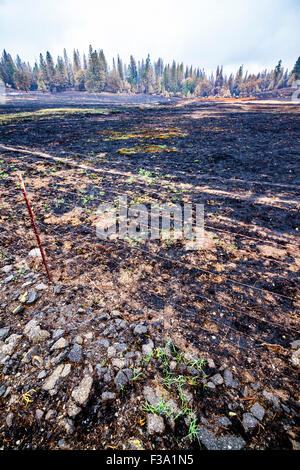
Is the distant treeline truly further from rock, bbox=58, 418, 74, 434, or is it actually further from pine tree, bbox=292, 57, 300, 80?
rock, bbox=58, 418, 74, 434

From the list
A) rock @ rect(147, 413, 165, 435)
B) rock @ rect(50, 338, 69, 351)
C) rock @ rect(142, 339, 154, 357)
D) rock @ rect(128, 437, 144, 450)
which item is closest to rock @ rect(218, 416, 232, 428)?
rock @ rect(147, 413, 165, 435)

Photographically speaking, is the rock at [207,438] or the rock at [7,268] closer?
the rock at [207,438]

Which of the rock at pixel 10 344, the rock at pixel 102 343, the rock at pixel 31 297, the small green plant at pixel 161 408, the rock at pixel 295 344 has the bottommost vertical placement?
the small green plant at pixel 161 408

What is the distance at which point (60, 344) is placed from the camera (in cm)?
258

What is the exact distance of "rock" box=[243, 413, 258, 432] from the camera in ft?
6.41

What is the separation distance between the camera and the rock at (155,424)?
1926 millimetres

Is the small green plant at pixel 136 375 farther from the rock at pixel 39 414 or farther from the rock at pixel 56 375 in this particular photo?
the rock at pixel 39 414

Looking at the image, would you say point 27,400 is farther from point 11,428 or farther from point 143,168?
point 143,168

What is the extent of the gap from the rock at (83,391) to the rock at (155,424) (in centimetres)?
67

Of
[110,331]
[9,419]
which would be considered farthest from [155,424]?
[9,419]

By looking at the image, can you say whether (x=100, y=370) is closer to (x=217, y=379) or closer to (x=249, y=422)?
(x=217, y=379)

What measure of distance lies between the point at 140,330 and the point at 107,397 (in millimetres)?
828
